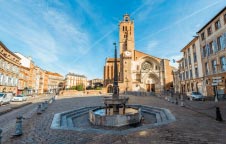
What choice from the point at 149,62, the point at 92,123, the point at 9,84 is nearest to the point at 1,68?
the point at 9,84

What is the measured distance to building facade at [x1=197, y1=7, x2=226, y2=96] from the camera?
18484mm

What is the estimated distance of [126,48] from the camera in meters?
49.6

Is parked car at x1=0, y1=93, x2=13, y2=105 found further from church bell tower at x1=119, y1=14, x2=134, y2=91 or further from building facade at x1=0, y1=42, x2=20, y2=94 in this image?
church bell tower at x1=119, y1=14, x2=134, y2=91

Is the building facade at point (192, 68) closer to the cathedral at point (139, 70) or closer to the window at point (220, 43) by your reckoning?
the window at point (220, 43)

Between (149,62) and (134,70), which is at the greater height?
(149,62)

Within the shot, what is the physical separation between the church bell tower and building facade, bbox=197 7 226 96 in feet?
76.4

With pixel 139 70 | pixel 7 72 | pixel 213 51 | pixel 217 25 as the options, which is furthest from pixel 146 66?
pixel 7 72

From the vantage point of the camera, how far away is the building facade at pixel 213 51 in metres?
18.5

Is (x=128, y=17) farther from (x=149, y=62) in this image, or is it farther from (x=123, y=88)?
(x=123, y=88)

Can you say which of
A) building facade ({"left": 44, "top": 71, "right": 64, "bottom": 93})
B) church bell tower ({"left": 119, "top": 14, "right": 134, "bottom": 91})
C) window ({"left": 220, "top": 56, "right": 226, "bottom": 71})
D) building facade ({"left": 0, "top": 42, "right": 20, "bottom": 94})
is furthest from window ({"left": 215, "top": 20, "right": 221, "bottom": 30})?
building facade ({"left": 44, "top": 71, "right": 64, "bottom": 93})

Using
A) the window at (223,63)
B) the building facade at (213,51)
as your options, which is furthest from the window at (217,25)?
the window at (223,63)

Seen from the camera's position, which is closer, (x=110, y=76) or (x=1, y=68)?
(x=1, y=68)

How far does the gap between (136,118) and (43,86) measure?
230 feet

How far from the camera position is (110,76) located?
55.5m
